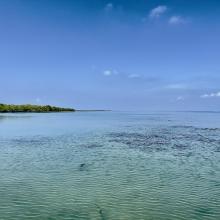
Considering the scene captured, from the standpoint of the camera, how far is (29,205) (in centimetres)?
1600

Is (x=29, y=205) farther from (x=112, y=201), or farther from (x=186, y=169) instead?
(x=186, y=169)

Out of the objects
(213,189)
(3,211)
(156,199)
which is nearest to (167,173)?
(213,189)

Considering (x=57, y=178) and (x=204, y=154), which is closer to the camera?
(x=57, y=178)

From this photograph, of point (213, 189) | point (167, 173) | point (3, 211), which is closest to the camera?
point (3, 211)

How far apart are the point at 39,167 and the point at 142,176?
310 inches

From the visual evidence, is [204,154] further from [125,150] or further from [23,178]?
[23,178]

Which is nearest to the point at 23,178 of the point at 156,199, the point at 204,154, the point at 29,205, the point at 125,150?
the point at 29,205

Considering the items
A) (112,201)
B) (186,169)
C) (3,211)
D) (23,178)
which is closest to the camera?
(3,211)

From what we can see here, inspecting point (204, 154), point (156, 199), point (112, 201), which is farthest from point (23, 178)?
point (204, 154)

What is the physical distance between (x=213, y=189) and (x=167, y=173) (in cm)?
461

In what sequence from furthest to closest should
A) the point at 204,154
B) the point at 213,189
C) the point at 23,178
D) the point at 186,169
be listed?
the point at 204,154, the point at 186,169, the point at 23,178, the point at 213,189

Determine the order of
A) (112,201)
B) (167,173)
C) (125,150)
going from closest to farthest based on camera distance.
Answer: (112,201), (167,173), (125,150)

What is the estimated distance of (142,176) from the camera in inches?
882

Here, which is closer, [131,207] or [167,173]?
[131,207]
